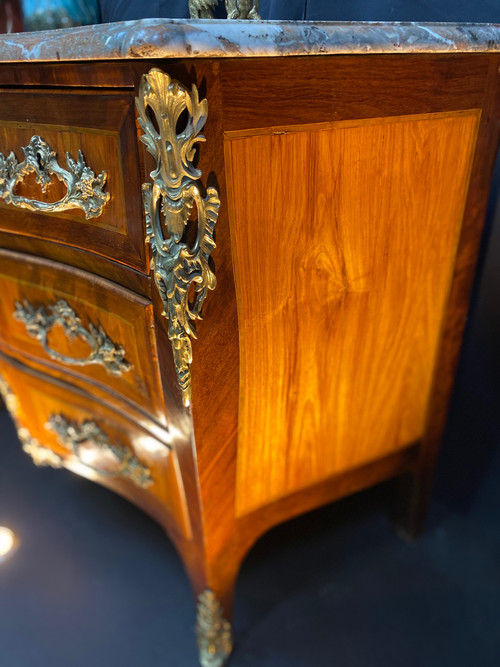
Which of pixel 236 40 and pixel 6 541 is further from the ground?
pixel 236 40

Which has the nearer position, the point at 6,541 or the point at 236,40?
the point at 236,40

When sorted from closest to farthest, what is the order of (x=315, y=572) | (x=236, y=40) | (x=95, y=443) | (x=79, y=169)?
(x=236, y=40) → (x=79, y=169) → (x=95, y=443) → (x=315, y=572)

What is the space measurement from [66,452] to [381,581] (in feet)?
1.70

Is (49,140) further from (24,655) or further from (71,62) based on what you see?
(24,655)

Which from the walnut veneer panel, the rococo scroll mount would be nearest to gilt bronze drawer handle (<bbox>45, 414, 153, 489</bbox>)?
the walnut veneer panel

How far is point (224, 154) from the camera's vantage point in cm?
46

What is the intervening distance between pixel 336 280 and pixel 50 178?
0.31 meters

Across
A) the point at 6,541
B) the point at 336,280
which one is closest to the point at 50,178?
the point at 336,280

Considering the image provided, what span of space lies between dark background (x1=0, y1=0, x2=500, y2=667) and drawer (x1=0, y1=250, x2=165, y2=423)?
0.35m

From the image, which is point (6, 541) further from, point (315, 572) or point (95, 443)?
point (315, 572)

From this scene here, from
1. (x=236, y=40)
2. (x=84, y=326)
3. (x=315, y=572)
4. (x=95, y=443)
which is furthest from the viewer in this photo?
(x=315, y=572)

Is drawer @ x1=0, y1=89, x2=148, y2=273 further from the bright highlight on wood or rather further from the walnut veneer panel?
the bright highlight on wood

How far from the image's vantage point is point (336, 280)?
1.98 feet

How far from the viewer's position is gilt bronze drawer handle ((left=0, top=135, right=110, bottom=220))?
519 mm
